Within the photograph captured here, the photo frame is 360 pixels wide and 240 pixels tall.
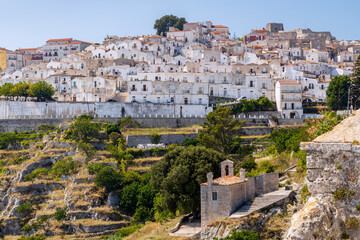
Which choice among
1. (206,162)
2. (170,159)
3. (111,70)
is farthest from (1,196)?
(111,70)

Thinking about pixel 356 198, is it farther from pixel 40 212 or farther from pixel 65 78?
pixel 65 78

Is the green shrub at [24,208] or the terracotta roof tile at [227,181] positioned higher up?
the terracotta roof tile at [227,181]

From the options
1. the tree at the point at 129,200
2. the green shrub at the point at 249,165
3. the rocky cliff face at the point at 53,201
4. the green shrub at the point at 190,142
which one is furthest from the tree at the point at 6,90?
the green shrub at the point at 249,165

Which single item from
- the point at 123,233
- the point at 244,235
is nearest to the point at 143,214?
the point at 123,233

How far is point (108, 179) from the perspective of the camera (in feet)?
134

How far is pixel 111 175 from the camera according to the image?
41.0 metres

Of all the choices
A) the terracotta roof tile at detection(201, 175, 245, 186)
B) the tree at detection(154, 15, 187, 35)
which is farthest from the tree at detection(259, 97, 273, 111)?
the tree at detection(154, 15, 187, 35)

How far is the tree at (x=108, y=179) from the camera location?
40781 millimetres

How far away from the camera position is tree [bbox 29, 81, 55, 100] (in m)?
58.5

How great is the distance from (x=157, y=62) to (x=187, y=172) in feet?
138

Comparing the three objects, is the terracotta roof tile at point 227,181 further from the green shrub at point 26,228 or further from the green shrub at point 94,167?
the green shrub at point 26,228

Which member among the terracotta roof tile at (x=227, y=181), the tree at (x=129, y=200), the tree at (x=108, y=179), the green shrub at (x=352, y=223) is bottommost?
the tree at (x=129, y=200)

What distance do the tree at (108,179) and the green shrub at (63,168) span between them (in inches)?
128

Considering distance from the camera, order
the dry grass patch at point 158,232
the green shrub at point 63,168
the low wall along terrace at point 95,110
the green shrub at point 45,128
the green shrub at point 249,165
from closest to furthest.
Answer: the dry grass patch at point 158,232 < the green shrub at point 249,165 < the green shrub at point 63,168 < the green shrub at point 45,128 < the low wall along terrace at point 95,110
